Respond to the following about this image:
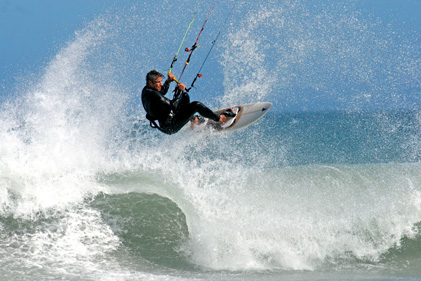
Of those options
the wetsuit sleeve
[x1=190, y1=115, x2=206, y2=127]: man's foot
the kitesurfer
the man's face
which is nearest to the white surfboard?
[x1=190, y1=115, x2=206, y2=127]: man's foot

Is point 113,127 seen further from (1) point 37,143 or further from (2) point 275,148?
(2) point 275,148

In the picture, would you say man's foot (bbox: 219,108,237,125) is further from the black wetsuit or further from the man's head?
the man's head

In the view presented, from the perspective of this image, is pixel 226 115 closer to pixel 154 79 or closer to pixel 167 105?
pixel 167 105

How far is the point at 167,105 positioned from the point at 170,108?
0.25 feet

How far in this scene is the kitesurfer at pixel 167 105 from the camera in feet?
16.9

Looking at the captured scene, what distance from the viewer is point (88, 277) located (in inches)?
161

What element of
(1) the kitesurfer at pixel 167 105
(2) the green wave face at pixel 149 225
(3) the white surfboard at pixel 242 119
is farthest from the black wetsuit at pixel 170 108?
(2) the green wave face at pixel 149 225

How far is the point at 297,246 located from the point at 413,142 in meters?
16.5

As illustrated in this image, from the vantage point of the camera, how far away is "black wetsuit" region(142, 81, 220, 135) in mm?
5145

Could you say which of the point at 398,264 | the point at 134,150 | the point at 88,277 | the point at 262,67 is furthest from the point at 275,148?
the point at 88,277

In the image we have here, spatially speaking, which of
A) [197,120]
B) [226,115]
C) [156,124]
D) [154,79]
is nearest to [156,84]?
[154,79]

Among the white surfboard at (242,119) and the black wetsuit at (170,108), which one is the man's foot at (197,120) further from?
the black wetsuit at (170,108)

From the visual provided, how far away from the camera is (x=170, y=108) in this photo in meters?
5.25

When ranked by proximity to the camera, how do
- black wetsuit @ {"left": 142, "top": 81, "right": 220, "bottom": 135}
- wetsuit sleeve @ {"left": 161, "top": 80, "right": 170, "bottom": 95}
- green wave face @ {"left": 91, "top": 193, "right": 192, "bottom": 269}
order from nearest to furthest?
green wave face @ {"left": 91, "top": 193, "right": 192, "bottom": 269}
black wetsuit @ {"left": 142, "top": 81, "right": 220, "bottom": 135}
wetsuit sleeve @ {"left": 161, "top": 80, "right": 170, "bottom": 95}
